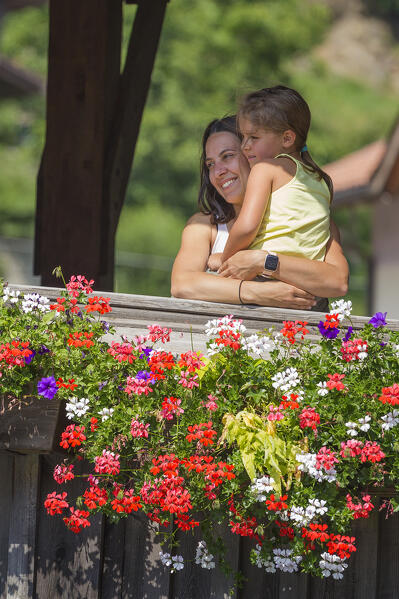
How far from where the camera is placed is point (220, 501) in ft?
9.78

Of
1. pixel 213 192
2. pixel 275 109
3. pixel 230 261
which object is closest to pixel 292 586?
pixel 230 261

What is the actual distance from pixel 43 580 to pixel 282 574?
2.89 feet

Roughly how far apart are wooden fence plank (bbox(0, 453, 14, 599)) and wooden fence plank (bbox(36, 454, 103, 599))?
0.39 ft

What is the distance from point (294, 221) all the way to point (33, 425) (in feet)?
4.60

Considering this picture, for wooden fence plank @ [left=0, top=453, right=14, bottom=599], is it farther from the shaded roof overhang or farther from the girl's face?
the shaded roof overhang

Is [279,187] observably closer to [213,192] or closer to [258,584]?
[213,192]

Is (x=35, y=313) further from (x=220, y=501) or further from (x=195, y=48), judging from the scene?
(x=195, y=48)

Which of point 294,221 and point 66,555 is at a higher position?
point 294,221

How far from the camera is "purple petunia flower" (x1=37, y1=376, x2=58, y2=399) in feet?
9.51

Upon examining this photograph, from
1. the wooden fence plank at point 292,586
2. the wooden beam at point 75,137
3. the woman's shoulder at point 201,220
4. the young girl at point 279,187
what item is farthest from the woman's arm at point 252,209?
the wooden beam at point 75,137

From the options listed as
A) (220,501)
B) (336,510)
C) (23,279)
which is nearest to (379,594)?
(336,510)

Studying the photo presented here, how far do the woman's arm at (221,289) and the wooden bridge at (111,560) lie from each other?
16.4 inches

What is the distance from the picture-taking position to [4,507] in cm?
324

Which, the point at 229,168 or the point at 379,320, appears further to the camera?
the point at 229,168
